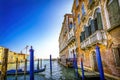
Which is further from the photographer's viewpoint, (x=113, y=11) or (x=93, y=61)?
(x=93, y=61)

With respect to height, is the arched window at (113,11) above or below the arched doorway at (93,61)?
above

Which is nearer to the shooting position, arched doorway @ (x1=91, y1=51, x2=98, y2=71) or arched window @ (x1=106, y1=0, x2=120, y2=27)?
arched window @ (x1=106, y1=0, x2=120, y2=27)

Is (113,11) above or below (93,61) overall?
above

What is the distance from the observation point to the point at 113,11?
682 cm

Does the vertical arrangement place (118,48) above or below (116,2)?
below

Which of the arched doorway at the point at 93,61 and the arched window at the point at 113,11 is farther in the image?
the arched doorway at the point at 93,61

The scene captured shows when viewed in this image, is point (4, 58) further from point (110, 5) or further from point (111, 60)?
point (110, 5)

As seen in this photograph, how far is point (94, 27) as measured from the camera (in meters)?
8.88

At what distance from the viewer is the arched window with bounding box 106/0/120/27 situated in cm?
630

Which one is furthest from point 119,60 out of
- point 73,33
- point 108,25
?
point 73,33

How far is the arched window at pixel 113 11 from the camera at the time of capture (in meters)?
6.30

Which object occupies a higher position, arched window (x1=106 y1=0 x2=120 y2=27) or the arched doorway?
arched window (x1=106 y1=0 x2=120 y2=27)

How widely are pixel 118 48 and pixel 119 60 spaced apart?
753 mm

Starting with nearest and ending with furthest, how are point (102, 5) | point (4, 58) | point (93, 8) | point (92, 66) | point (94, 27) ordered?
1. point (4, 58)
2. point (102, 5)
3. point (94, 27)
4. point (93, 8)
5. point (92, 66)
